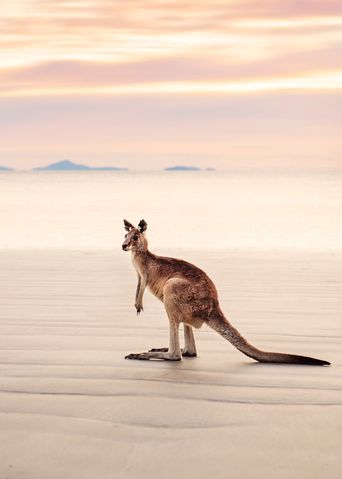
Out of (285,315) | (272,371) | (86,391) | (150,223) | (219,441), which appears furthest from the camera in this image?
(150,223)

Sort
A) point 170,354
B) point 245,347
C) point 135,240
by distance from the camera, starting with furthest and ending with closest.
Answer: point 135,240
point 170,354
point 245,347

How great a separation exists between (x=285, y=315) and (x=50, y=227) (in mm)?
13679

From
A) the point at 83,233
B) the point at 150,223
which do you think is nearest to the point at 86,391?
the point at 83,233

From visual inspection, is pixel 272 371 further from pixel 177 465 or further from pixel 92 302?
pixel 92 302

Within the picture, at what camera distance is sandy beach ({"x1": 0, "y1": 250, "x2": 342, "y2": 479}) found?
260cm

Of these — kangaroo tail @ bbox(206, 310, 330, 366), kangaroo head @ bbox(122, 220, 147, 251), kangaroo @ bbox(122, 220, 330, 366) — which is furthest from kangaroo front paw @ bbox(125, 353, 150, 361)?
kangaroo head @ bbox(122, 220, 147, 251)

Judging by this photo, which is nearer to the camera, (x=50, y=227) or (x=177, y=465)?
(x=177, y=465)

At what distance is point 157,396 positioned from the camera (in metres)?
3.28

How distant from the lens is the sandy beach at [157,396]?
2.60 m

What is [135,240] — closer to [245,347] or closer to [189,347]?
[189,347]

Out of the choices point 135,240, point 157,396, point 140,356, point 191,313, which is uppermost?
point 135,240

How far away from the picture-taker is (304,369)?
3.74 meters

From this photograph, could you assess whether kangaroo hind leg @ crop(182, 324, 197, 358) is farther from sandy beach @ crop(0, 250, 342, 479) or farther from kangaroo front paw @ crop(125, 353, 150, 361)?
kangaroo front paw @ crop(125, 353, 150, 361)

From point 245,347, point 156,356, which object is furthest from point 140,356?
point 245,347
